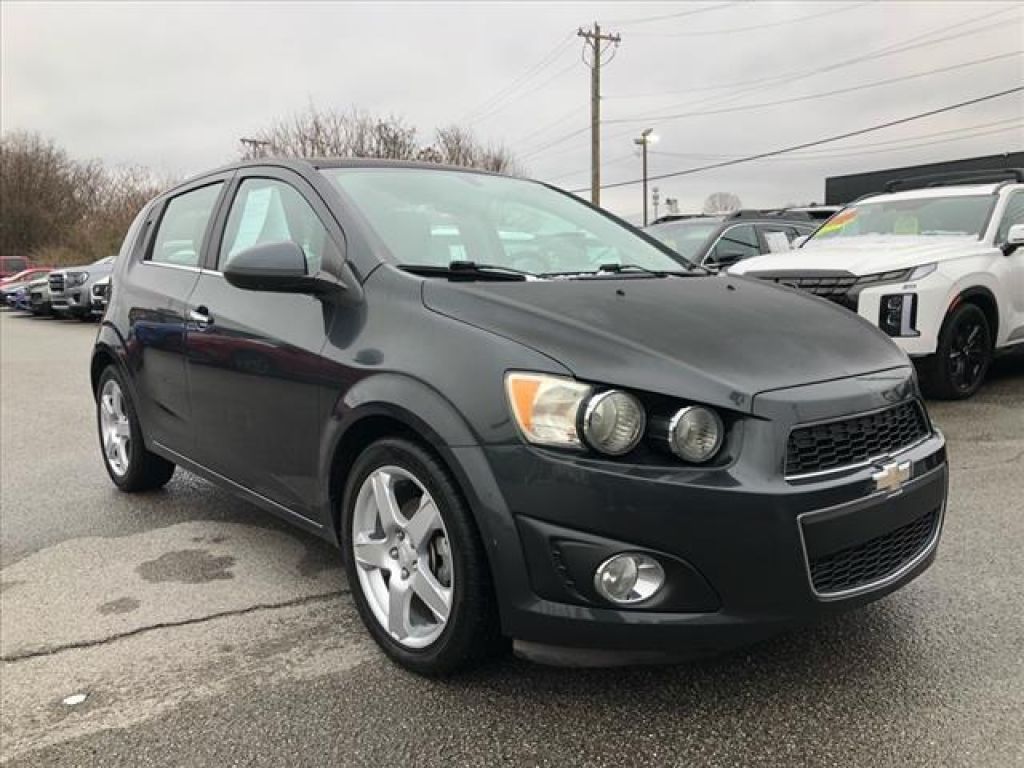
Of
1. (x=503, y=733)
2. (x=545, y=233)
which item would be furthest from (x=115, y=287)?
(x=503, y=733)

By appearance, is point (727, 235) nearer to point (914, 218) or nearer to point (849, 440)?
point (914, 218)

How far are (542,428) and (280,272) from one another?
3.70 ft

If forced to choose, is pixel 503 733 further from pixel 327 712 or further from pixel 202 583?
pixel 202 583

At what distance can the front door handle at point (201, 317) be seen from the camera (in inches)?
138

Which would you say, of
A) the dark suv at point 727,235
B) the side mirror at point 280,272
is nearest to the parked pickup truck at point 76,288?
the dark suv at point 727,235

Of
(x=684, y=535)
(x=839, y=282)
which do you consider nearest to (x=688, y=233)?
(x=839, y=282)

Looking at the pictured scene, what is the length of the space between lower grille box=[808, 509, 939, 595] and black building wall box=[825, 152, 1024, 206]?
32.6 meters

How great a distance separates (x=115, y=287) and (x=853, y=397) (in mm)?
3883

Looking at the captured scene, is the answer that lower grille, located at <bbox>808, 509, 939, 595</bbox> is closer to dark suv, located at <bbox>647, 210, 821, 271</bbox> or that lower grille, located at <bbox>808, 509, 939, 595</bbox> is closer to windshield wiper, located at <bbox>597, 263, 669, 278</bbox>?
windshield wiper, located at <bbox>597, 263, 669, 278</bbox>

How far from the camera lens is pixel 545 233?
353cm

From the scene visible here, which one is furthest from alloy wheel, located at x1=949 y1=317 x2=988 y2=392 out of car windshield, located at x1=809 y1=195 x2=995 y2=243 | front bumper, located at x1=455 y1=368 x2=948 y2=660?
front bumper, located at x1=455 y1=368 x2=948 y2=660

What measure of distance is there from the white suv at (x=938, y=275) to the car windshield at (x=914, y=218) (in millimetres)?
11

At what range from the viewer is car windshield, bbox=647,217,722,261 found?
9359 millimetres

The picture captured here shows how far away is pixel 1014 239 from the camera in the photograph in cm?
647
